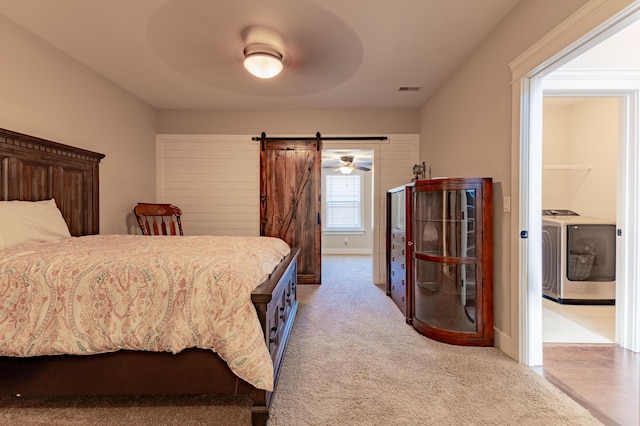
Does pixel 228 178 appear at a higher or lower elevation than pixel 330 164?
lower

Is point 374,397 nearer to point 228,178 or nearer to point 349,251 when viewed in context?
point 228,178

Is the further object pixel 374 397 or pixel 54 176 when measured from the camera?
pixel 54 176

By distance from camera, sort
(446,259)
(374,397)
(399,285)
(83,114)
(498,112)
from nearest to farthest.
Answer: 1. (374,397)
2. (498,112)
3. (446,259)
4. (83,114)
5. (399,285)

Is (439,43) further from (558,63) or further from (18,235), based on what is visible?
(18,235)

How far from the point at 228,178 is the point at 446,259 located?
10.8 feet

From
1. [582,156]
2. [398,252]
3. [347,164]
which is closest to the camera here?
[398,252]

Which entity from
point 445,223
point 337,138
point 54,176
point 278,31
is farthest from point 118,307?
point 337,138

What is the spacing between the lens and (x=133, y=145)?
12.4 ft

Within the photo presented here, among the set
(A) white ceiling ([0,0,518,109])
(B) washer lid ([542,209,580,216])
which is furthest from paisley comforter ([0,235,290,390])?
(B) washer lid ([542,209,580,216])

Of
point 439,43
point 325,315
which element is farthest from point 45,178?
point 439,43

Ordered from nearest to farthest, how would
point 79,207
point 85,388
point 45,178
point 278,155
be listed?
point 85,388 → point 45,178 → point 79,207 → point 278,155

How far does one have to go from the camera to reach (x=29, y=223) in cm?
210

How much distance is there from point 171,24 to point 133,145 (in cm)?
205

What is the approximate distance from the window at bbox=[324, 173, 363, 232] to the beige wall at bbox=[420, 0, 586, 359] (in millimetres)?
4120
